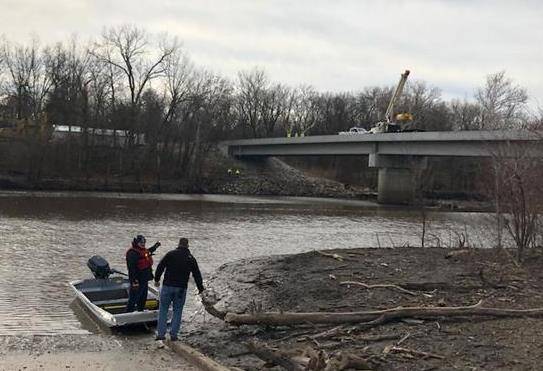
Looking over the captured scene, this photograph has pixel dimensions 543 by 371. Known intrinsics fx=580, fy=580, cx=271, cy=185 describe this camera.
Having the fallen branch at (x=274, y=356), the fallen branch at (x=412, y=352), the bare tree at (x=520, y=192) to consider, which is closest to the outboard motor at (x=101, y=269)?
the fallen branch at (x=274, y=356)

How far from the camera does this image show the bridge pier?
64312 mm

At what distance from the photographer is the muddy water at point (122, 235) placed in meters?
14.6

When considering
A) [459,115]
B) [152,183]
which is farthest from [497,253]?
[459,115]

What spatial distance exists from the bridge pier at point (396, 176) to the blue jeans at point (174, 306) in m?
55.2

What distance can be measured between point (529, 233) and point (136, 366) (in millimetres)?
11168

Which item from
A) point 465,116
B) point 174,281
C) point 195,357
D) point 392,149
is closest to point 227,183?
point 392,149

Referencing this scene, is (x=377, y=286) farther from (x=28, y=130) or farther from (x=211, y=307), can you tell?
(x=28, y=130)

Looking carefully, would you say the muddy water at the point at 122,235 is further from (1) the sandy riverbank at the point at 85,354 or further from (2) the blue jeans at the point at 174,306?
(2) the blue jeans at the point at 174,306

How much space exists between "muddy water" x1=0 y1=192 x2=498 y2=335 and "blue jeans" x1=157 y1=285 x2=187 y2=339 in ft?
6.59

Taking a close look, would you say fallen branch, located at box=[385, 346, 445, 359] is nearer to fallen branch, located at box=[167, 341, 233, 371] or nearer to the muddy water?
fallen branch, located at box=[167, 341, 233, 371]

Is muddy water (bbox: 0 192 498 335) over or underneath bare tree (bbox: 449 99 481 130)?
underneath

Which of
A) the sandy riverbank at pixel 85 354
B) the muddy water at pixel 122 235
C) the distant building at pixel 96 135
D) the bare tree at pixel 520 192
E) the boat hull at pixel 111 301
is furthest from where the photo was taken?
the distant building at pixel 96 135

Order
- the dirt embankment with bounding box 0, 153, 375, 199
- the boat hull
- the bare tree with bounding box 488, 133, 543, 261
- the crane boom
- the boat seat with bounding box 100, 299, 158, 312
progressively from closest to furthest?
the boat hull → the boat seat with bounding box 100, 299, 158, 312 → the bare tree with bounding box 488, 133, 543, 261 → the dirt embankment with bounding box 0, 153, 375, 199 → the crane boom

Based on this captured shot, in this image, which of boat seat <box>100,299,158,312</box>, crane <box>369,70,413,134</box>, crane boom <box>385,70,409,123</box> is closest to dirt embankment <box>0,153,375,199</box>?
crane <box>369,70,413,134</box>
